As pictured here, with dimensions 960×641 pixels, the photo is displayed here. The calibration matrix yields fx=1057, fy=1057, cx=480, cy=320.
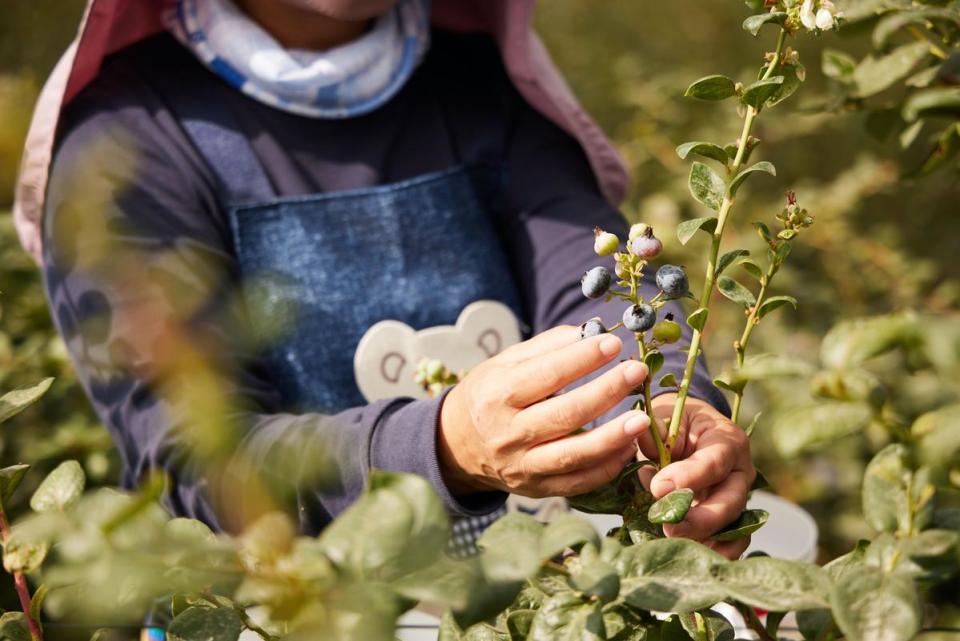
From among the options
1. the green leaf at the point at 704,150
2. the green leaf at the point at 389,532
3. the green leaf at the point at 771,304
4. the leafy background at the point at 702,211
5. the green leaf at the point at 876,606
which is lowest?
the leafy background at the point at 702,211

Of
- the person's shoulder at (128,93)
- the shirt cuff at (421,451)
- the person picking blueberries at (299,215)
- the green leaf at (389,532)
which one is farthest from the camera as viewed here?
the person's shoulder at (128,93)

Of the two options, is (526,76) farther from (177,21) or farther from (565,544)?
(565,544)

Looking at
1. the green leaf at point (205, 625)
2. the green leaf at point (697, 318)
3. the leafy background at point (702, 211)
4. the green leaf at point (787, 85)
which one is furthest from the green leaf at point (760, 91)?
the leafy background at point (702, 211)

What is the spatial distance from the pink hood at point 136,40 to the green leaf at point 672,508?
0.73m

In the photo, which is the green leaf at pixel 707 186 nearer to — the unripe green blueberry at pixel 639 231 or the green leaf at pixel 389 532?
the unripe green blueberry at pixel 639 231

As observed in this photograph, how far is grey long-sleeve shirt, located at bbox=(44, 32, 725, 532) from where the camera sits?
0.82 m

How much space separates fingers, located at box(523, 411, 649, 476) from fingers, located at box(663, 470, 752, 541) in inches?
1.9

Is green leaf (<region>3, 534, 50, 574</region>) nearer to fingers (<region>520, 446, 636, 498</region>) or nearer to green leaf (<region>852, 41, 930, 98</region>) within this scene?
fingers (<region>520, 446, 636, 498</region>)

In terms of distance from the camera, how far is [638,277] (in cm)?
50

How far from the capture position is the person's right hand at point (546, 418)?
573 mm

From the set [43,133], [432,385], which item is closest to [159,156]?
[43,133]

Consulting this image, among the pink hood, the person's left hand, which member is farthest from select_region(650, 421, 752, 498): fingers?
the pink hood

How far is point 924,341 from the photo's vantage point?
33cm

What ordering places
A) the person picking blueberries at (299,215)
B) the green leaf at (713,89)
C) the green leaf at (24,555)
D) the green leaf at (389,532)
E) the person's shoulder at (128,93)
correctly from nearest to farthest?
1. the green leaf at (389,532)
2. the green leaf at (24,555)
3. the green leaf at (713,89)
4. the person picking blueberries at (299,215)
5. the person's shoulder at (128,93)
